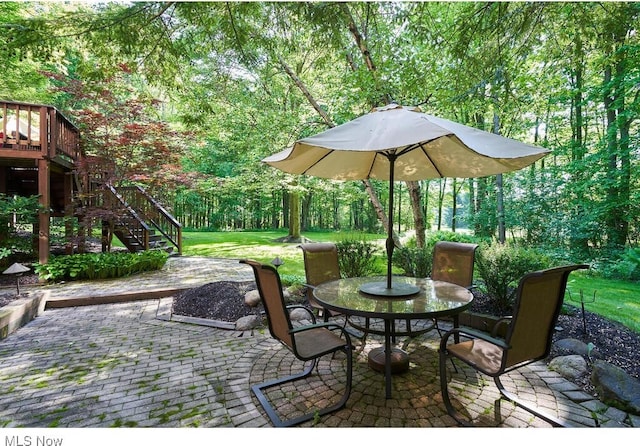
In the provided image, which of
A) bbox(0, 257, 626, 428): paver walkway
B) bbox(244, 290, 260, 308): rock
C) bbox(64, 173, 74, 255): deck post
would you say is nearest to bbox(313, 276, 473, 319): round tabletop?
bbox(0, 257, 626, 428): paver walkway

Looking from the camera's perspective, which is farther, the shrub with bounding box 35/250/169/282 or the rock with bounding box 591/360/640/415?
the shrub with bounding box 35/250/169/282

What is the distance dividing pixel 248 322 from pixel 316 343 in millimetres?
1768

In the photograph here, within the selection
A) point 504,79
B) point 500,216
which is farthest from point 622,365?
point 500,216

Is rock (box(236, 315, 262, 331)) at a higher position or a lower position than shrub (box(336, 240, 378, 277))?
lower

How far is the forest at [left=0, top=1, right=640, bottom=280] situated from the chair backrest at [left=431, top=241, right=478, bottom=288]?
91.8 inches

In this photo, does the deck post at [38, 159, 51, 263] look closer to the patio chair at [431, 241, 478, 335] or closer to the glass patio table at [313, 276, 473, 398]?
the glass patio table at [313, 276, 473, 398]

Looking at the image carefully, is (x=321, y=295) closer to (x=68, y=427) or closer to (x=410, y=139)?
(x=410, y=139)

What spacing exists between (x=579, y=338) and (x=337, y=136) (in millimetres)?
3292

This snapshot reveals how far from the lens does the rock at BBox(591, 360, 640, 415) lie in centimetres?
227

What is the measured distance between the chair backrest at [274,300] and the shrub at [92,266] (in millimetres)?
5743

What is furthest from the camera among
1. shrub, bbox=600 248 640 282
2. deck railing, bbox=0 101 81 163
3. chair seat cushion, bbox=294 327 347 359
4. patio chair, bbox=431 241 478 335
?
shrub, bbox=600 248 640 282

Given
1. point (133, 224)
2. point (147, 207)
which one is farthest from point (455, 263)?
point (147, 207)

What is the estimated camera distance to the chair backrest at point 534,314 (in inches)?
76.1
